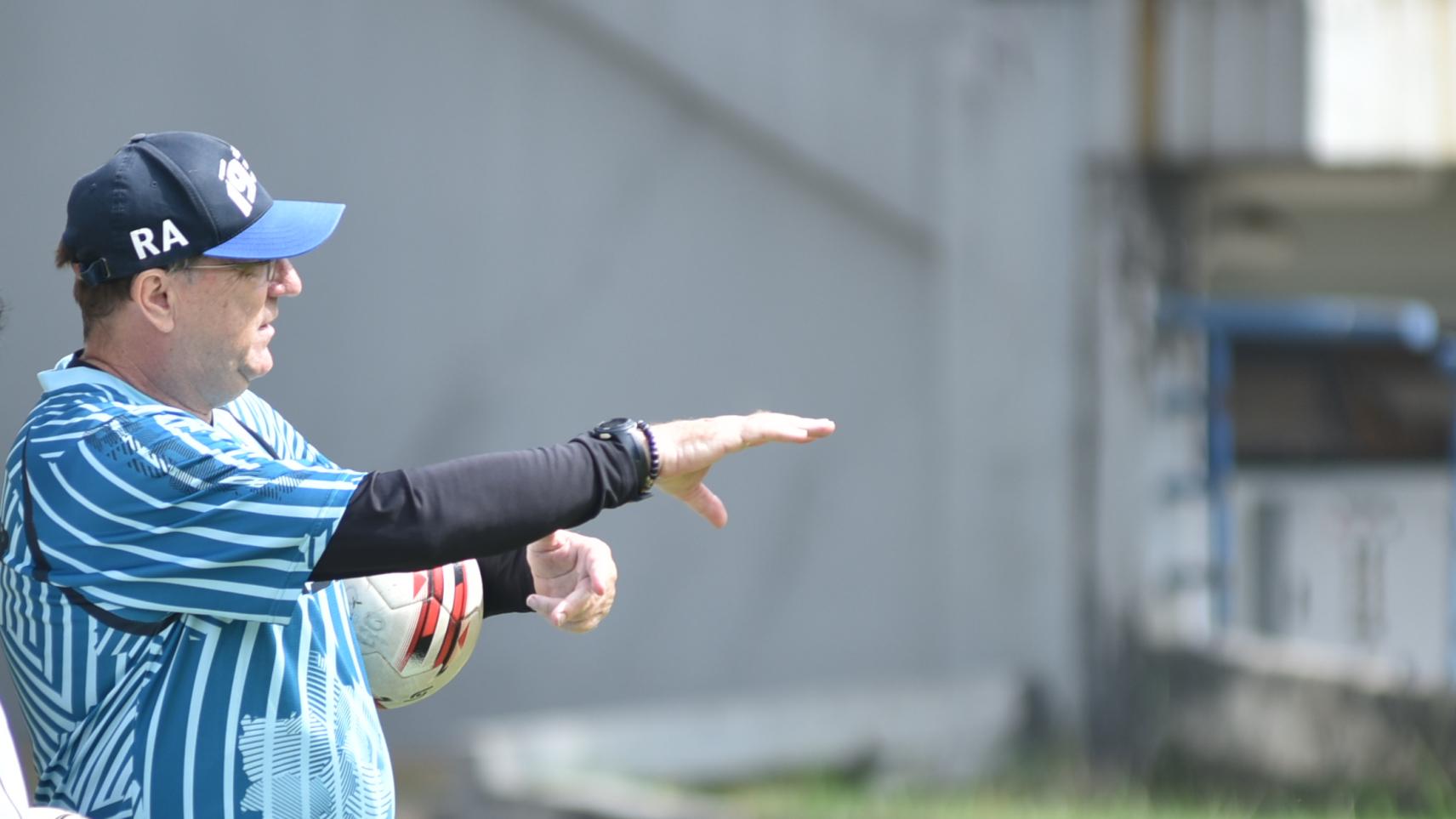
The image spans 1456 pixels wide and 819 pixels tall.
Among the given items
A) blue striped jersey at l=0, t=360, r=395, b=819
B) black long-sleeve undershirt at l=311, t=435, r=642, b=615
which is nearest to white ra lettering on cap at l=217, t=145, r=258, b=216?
blue striped jersey at l=0, t=360, r=395, b=819

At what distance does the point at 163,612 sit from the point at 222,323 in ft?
1.33

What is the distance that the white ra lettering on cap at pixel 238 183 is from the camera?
89.6 inches

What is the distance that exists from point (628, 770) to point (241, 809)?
4.72 metres

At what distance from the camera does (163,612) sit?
2.16m

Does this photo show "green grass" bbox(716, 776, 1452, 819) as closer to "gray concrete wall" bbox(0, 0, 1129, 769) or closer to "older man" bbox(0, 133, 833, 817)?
"gray concrete wall" bbox(0, 0, 1129, 769)

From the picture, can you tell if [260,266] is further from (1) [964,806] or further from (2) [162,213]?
(1) [964,806]

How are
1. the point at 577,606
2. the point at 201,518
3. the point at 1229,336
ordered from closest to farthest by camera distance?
the point at 201,518
the point at 577,606
the point at 1229,336

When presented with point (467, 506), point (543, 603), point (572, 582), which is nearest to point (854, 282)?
point (572, 582)

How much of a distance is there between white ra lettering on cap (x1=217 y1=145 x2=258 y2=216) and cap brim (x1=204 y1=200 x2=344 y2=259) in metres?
0.03

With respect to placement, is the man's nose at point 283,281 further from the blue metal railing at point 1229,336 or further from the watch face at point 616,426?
the blue metal railing at point 1229,336

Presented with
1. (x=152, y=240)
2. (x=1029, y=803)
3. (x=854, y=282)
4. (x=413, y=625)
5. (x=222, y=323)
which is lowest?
(x=1029, y=803)

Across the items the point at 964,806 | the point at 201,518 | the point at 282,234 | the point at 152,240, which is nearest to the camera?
the point at 201,518

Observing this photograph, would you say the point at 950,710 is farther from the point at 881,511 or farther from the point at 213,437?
the point at 213,437

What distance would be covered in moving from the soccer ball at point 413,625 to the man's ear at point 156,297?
1.75ft
